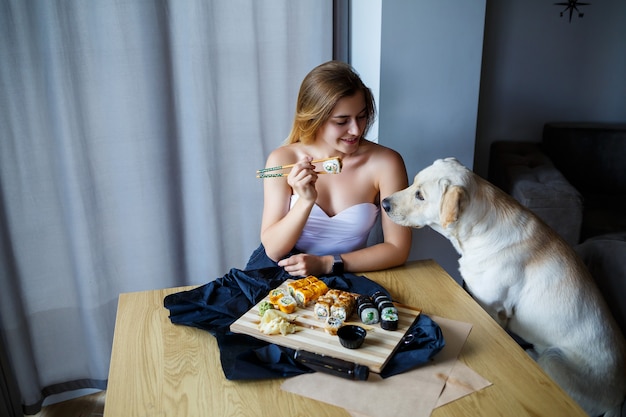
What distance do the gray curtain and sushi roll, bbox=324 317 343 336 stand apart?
1.17m

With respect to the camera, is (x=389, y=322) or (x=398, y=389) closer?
(x=398, y=389)

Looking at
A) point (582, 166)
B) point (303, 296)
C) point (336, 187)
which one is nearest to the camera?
point (303, 296)

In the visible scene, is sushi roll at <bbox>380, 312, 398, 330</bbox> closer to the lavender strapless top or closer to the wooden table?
the wooden table

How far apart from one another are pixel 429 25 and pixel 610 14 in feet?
4.88

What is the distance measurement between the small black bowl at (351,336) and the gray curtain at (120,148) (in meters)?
1.22

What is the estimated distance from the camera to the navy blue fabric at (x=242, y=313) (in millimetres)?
943

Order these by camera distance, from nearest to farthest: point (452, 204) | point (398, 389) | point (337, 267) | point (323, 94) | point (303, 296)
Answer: point (398, 389) < point (303, 296) < point (452, 204) < point (337, 267) < point (323, 94)

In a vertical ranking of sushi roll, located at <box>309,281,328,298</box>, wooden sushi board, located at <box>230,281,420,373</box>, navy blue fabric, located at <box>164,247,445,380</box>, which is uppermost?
sushi roll, located at <box>309,281,328,298</box>

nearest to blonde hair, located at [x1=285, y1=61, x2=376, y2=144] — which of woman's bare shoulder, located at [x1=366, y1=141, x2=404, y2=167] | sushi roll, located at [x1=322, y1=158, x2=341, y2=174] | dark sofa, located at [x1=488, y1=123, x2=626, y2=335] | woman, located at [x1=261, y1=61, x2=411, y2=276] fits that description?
woman, located at [x1=261, y1=61, x2=411, y2=276]

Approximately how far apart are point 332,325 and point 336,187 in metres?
0.69

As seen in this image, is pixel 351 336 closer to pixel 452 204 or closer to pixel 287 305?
pixel 287 305

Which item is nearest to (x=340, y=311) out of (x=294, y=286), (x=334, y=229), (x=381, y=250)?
(x=294, y=286)

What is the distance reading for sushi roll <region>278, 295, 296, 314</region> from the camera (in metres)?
1.09

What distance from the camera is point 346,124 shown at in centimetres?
153
